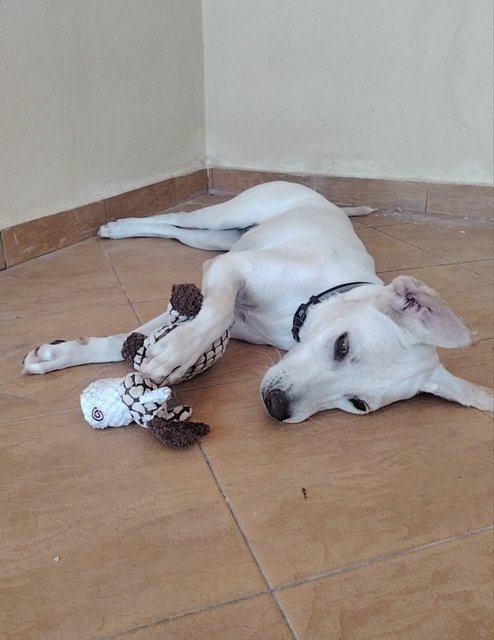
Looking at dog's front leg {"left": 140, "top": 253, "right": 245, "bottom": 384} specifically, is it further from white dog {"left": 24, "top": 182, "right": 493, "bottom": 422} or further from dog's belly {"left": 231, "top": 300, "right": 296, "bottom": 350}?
dog's belly {"left": 231, "top": 300, "right": 296, "bottom": 350}

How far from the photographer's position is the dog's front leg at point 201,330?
1.32 metres

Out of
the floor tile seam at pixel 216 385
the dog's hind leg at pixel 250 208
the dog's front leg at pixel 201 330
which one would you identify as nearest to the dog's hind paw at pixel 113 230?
the dog's hind leg at pixel 250 208

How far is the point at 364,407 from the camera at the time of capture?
4.81ft

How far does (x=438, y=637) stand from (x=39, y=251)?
2168 millimetres

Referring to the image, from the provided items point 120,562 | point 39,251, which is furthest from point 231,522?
point 39,251

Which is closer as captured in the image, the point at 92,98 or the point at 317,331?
the point at 317,331

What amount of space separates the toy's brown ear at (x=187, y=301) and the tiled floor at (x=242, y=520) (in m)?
0.23

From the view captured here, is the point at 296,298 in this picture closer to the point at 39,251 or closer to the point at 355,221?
the point at 39,251

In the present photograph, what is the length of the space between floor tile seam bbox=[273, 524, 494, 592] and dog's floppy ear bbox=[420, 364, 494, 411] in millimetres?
438

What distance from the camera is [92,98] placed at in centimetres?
273

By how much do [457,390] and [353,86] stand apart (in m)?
2.43

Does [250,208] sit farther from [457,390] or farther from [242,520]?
[242,520]

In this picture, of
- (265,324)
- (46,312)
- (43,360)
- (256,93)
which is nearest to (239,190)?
(256,93)

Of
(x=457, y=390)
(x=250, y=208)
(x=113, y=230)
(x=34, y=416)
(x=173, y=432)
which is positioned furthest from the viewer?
(x=113, y=230)
